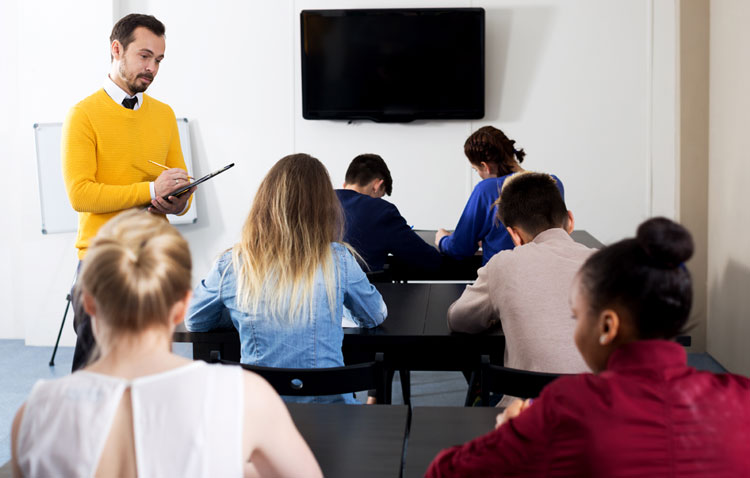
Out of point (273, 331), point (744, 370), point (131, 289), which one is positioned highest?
point (131, 289)

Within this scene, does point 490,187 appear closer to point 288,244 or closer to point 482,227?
point 482,227

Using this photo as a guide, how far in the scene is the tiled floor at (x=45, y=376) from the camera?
12.8ft

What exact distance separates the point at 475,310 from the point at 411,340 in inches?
8.6

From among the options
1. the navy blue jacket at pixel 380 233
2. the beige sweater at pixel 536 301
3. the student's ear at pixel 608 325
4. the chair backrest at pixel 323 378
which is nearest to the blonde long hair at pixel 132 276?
the student's ear at pixel 608 325

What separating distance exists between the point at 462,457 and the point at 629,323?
0.31 meters

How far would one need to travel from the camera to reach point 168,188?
95.5 inches

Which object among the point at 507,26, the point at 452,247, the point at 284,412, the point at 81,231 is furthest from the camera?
the point at 507,26

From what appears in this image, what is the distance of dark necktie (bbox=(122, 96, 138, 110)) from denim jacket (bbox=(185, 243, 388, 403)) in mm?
739

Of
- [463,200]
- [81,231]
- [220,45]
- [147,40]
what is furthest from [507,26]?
[81,231]

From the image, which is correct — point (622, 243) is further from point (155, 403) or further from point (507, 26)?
point (507, 26)

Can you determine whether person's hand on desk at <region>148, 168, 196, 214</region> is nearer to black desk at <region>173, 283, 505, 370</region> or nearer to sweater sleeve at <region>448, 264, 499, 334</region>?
black desk at <region>173, 283, 505, 370</region>

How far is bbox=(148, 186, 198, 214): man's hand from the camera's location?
2441mm

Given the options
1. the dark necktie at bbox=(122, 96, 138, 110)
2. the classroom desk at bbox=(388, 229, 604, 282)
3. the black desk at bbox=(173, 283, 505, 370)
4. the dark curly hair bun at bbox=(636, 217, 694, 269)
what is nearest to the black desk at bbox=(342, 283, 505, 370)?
the black desk at bbox=(173, 283, 505, 370)

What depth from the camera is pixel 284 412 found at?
1.16 meters
